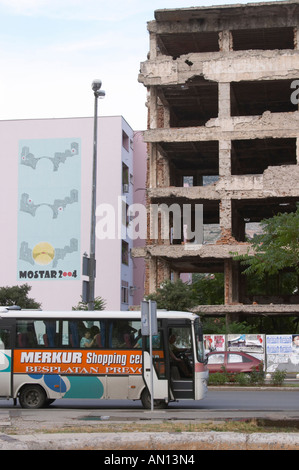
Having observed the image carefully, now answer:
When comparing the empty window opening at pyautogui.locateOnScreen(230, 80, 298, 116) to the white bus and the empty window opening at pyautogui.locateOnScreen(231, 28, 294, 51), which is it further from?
the white bus

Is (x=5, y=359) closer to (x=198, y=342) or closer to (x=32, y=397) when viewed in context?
(x=32, y=397)

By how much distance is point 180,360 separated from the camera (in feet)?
69.4

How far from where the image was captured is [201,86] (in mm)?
56000

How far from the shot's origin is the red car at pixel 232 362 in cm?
3391

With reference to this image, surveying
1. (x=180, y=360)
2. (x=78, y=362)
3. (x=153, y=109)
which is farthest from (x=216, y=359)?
(x=153, y=109)

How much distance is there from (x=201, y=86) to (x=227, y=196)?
8.91 meters

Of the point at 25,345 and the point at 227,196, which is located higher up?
the point at 227,196

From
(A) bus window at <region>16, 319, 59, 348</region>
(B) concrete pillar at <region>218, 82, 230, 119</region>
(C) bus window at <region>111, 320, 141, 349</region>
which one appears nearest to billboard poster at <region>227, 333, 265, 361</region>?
(B) concrete pillar at <region>218, 82, 230, 119</region>

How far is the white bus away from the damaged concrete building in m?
29.6

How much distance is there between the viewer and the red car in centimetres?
3391

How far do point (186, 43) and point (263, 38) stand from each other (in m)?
5.47

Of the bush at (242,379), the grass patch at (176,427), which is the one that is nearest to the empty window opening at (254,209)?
the bush at (242,379)
